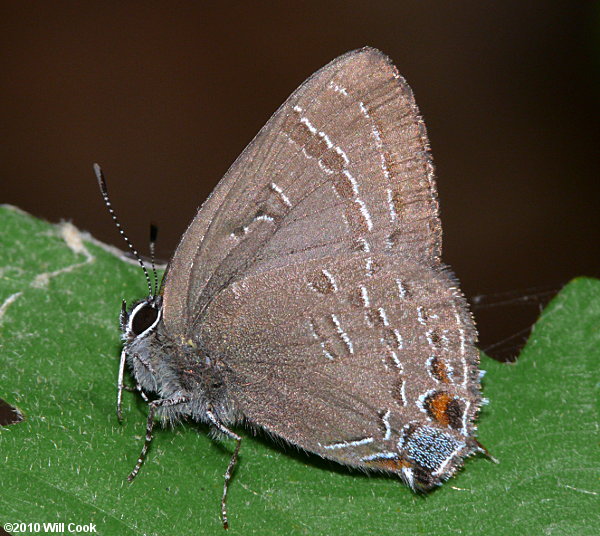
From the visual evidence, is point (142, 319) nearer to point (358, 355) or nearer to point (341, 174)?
point (358, 355)

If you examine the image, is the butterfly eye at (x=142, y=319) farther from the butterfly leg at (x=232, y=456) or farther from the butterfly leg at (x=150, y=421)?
the butterfly leg at (x=232, y=456)

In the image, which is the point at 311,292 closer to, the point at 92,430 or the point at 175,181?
the point at 92,430

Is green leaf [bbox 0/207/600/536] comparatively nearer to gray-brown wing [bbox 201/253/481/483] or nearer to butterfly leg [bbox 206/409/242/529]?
butterfly leg [bbox 206/409/242/529]

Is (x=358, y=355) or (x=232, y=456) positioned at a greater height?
(x=358, y=355)

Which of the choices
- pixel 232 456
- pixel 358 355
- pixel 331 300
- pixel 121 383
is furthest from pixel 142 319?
pixel 358 355

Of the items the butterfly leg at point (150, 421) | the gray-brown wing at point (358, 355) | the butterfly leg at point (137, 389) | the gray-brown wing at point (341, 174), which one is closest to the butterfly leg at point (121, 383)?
the butterfly leg at point (137, 389)

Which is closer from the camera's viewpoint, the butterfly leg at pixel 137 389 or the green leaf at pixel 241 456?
the green leaf at pixel 241 456

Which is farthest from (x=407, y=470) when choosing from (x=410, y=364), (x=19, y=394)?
(x=19, y=394)
